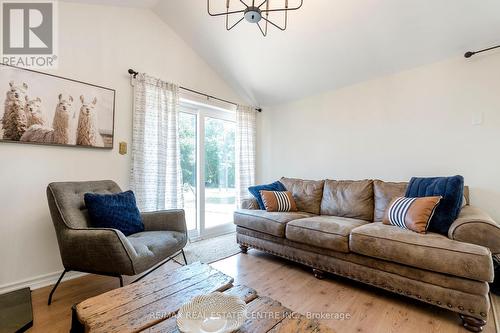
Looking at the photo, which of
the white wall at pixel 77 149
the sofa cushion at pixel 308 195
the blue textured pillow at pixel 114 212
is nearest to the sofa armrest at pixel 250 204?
the sofa cushion at pixel 308 195

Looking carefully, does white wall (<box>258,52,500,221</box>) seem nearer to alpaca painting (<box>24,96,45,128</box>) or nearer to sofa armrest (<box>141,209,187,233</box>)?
sofa armrest (<box>141,209,187,233</box>)

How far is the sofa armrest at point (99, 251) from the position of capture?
1.56 meters

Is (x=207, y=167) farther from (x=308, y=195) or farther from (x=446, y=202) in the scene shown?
(x=446, y=202)

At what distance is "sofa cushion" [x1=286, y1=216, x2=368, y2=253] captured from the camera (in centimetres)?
201

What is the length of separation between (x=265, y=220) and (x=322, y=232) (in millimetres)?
644

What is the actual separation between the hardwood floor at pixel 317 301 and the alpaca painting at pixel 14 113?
1332mm

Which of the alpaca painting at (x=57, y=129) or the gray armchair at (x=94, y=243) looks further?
the alpaca painting at (x=57, y=129)

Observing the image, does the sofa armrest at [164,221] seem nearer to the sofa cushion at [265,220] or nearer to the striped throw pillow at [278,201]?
the sofa cushion at [265,220]

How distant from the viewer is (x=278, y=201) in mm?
2840

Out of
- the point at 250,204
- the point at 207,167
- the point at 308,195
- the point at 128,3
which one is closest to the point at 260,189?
the point at 250,204

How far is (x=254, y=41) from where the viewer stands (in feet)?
9.36

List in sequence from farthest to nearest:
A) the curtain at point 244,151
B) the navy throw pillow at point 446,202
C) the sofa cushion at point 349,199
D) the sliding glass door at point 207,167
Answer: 1. the curtain at point 244,151
2. the sliding glass door at point 207,167
3. the sofa cushion at point 349,199
4. the navy throw pillow at point 446,202

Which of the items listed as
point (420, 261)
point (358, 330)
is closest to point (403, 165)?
point (420, 261)

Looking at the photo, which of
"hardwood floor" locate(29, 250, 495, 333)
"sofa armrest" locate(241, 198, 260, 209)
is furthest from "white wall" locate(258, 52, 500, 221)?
"hardwood floor" locate(29, 250, 495, 333)
